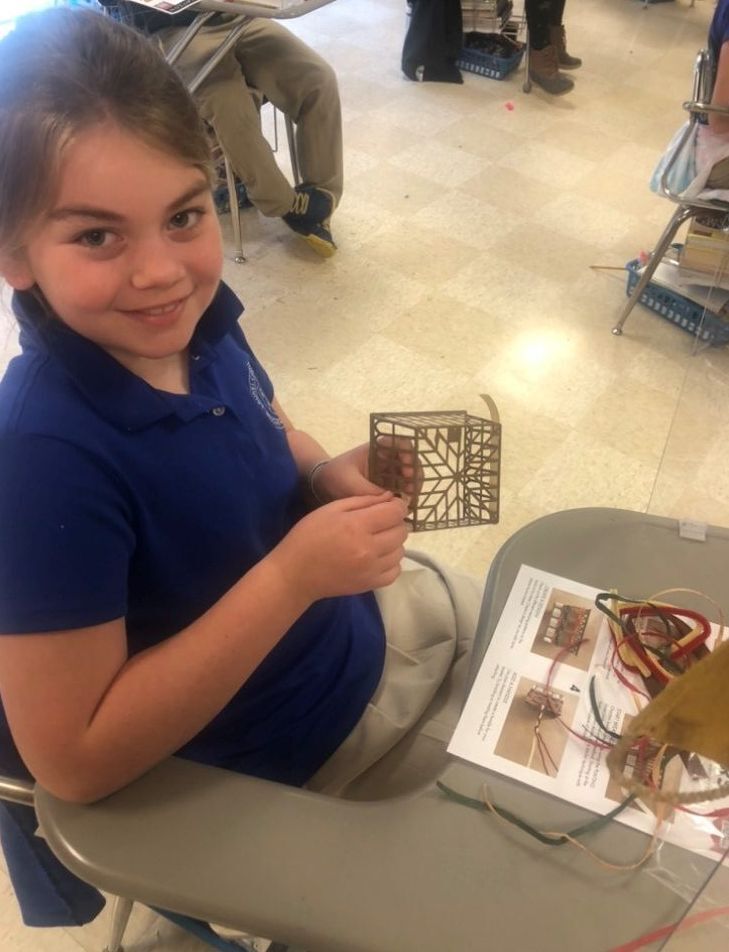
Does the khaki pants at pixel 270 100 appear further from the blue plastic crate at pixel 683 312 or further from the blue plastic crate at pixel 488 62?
the blue plastic crate at pixel 488 62

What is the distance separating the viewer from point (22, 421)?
580 millimetres

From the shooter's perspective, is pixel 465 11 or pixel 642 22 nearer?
pixel 465 11

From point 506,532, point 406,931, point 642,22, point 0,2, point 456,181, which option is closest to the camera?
point 406,931

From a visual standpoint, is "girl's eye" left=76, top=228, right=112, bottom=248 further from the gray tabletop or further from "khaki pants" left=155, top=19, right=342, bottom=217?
"khaki pants" left=155, top=19, right=342, bottom=217

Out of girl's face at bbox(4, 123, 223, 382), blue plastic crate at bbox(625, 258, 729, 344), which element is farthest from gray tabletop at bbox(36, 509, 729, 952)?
blue plastic crate at bbox(625, 258, 729, 344)

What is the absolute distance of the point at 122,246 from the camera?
0.61 m

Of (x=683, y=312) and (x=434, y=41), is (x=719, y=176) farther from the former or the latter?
(x=434, y=41)

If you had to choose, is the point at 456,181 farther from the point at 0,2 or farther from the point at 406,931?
the point at 406,931

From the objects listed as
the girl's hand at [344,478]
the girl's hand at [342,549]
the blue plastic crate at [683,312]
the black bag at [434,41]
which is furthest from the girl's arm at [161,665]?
the black bag at [434,41]

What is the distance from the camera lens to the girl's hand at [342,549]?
0.68m

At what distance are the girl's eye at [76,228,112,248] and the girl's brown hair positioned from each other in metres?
0.03

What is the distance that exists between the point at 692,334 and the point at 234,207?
140 cm

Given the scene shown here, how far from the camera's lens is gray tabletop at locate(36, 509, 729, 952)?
583 mm

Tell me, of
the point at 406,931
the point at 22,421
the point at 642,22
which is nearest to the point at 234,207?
the point at 22,421
